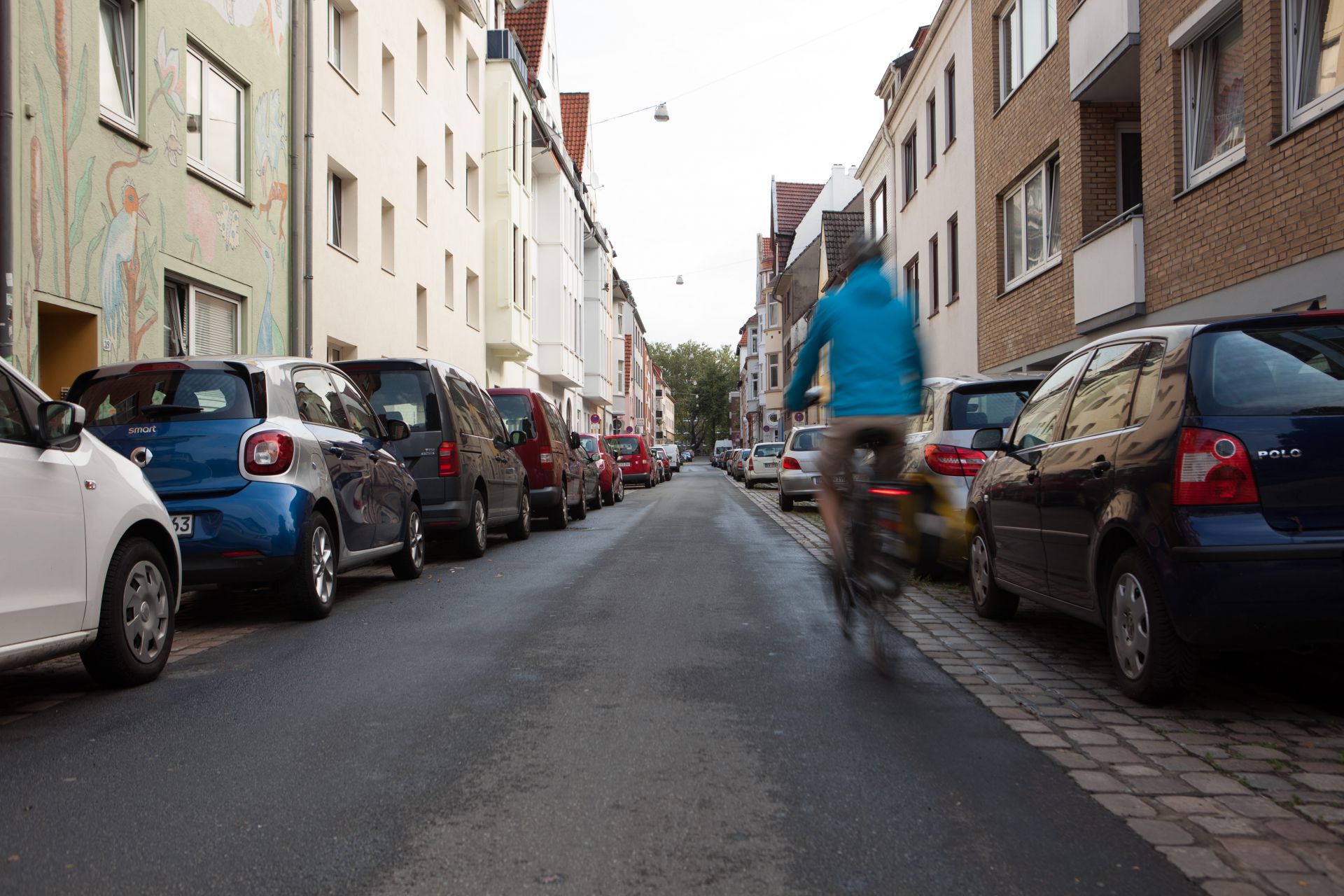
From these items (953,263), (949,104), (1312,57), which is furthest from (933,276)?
(1312,57)

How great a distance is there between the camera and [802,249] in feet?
189

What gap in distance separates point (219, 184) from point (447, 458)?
598 centimetres

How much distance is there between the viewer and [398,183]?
74.6 feet

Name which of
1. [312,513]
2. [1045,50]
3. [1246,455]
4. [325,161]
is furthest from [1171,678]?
[325,161]

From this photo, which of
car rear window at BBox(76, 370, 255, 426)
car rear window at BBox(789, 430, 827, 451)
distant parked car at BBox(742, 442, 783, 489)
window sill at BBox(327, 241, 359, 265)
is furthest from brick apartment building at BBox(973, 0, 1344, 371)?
distant parked car at BBox(742, 442, 783, 489)

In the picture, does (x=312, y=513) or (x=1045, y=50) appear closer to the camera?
(x=312, y=513)

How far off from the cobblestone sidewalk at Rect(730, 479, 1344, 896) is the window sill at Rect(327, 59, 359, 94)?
15.6 m

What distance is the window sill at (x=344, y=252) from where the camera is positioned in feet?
62.1

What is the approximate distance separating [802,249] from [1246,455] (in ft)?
178

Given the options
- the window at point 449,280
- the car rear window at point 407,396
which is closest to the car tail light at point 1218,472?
the car rear window at point 407,396

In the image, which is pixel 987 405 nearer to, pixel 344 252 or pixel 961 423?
pixel 961 423

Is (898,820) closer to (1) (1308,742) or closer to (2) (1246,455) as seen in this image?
(1) (1308,742)

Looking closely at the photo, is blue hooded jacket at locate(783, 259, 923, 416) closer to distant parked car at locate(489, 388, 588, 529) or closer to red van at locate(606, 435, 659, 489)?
distant parked car at locate(489, 388, 588, 529)

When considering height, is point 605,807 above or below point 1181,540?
below
